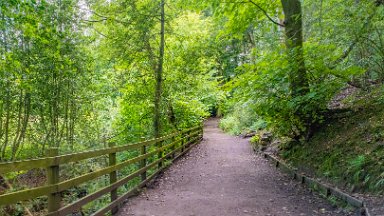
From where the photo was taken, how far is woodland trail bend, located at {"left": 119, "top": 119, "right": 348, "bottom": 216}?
20.3ft

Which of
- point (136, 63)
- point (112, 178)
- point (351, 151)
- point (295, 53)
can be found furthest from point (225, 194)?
point (136, 63)

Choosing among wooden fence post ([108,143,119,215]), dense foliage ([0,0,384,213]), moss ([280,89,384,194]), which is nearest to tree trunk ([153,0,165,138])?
dense foliage ([0,0,384,213])

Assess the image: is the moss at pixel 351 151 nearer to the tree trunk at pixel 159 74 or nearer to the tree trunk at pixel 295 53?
the tree trunk at pixel 295 53

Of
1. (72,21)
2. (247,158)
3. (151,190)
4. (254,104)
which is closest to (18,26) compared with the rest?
(72,21)

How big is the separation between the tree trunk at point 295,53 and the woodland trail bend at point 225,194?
8.11 ft

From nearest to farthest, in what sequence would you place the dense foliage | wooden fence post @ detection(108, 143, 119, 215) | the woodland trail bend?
wooden fence post @ detection(108, 143, 119, 215) < the woodland trail bend < the dense foliage

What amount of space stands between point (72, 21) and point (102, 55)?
5.96ft

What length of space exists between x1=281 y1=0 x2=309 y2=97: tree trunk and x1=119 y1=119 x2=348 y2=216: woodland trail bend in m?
2.47

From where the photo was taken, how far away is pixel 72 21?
30.2 ft

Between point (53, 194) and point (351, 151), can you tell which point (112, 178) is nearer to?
point (53, 194)

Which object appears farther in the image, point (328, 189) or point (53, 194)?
point (328, 189)

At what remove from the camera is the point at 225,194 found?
24.6 ft

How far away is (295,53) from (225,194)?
12.9ft

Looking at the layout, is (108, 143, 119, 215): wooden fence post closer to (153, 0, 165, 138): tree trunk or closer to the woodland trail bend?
the woodland trail bend
